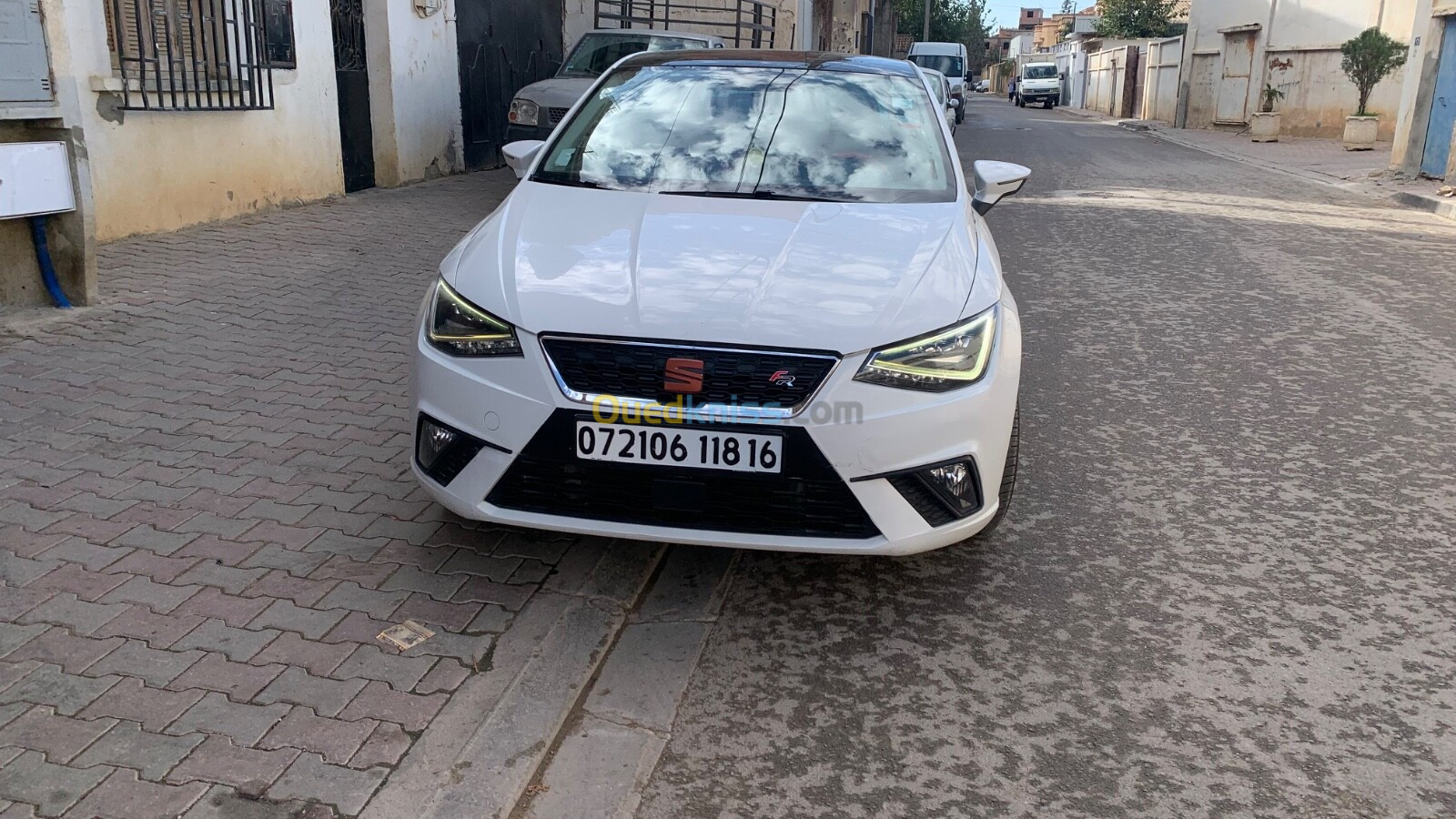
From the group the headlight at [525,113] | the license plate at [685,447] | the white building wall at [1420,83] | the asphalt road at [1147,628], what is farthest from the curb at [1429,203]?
the license plate at [685,447]

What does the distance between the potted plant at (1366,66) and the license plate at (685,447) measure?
889 inches

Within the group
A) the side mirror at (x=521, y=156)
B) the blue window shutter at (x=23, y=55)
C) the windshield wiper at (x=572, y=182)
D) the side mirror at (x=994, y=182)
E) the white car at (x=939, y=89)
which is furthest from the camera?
the blue window shutter at (x=23, y=55)

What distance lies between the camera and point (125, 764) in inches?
98.0

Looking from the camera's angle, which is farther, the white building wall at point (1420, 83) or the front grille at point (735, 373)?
the white building wall at point (1420, 83)

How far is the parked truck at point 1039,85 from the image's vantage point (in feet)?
169

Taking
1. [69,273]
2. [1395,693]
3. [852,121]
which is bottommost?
[1395,693]

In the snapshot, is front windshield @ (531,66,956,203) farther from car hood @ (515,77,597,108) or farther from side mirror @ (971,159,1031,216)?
car hood @ (515,77,597,108)

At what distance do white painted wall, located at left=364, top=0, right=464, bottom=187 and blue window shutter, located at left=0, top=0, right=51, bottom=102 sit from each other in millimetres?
5846

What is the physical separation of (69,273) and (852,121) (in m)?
4.56

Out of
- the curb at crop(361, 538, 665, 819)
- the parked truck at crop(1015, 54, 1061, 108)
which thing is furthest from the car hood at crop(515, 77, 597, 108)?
the parked truck at crop(1015, 54, 1061, 108)

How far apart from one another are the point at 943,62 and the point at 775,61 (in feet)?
108

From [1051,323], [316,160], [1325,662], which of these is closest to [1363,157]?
[1051,323]

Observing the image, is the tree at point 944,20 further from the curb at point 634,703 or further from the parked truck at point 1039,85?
the curb at point 634,703

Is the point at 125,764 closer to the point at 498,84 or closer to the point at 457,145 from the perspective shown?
the point at 457,145
